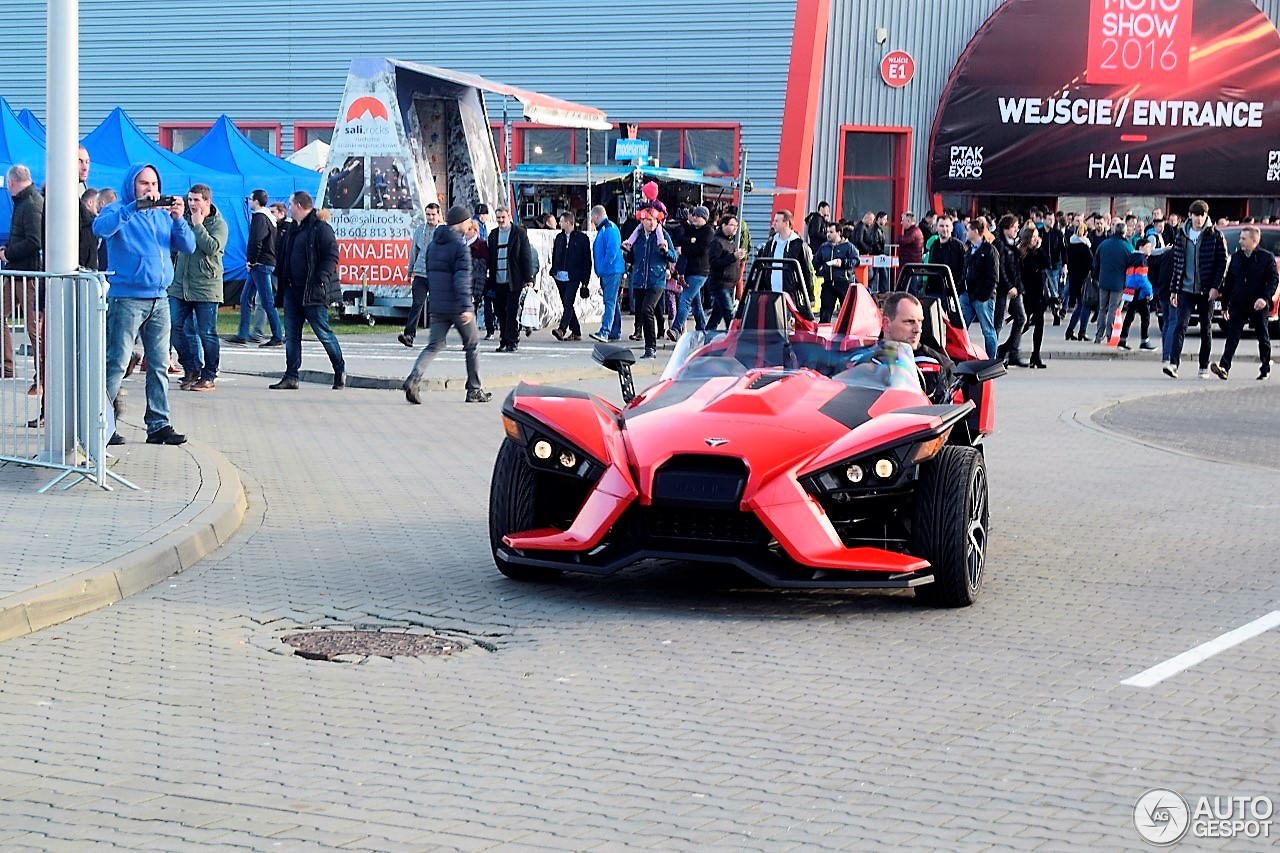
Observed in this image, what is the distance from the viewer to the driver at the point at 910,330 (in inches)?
373

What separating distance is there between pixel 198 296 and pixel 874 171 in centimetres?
2329

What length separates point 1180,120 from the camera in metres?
36.9

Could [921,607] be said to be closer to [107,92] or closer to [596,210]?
[596,210]

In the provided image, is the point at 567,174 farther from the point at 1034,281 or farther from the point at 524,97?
the point at 1034,281

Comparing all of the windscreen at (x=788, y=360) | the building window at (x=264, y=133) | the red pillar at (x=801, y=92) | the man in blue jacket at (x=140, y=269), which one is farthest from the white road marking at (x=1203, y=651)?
the building window at (x=264, y=133)

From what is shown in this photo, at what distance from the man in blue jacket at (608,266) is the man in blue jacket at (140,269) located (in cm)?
1245

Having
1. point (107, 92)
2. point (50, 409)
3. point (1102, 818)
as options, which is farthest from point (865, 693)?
point (107, 92)

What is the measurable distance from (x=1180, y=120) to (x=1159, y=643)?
32041 millimetres

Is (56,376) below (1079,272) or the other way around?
below

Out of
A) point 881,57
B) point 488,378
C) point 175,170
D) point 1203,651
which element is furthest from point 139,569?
point 881,57

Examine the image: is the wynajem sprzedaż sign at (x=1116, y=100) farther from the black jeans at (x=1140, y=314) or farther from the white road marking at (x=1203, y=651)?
the white road marking at (x=1203, y=651)

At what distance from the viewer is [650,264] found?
22703mm

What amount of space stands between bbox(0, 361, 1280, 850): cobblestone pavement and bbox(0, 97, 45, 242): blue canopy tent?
1622 cm

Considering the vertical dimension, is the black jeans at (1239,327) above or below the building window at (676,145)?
below
